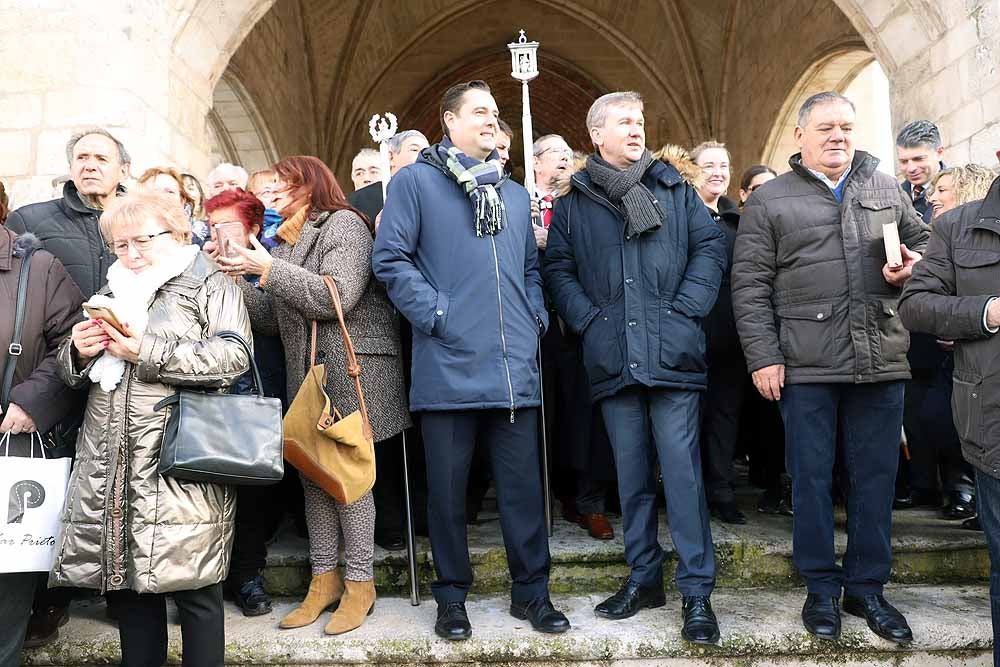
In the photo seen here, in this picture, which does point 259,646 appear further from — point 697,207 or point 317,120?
point 317,120

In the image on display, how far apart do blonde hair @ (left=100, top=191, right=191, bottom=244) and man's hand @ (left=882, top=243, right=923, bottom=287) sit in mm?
2318

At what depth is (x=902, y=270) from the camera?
2775 millimetres

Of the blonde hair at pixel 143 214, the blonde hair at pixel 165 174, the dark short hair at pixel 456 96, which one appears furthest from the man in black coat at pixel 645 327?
the blonde hair at pixel 165 174

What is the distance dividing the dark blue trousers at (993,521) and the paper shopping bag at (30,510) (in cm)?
276

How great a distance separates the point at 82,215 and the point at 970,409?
3.20m

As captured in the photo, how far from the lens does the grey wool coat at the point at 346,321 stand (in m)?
2.94

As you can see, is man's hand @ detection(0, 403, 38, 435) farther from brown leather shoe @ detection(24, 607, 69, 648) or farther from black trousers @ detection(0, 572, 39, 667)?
brown leather shoe @ detection(24, 607, 69, 648)

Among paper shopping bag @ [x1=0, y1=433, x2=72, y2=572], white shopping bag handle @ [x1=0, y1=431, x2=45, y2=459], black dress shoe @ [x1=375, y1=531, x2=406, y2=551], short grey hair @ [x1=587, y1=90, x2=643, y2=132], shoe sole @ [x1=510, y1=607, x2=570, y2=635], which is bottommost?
shoe sole @ [x1=510, y1=607, x2=570, y2=635]

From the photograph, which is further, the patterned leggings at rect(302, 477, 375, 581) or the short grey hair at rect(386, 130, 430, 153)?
the short grey hair at rect(386, 130, 430, 153)

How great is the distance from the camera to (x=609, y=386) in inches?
117

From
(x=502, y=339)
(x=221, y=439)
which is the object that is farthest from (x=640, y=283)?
(x=221, y=439)

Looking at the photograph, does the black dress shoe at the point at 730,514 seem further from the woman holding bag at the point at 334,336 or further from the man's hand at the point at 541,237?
the woman holding bag at the point at 334,336

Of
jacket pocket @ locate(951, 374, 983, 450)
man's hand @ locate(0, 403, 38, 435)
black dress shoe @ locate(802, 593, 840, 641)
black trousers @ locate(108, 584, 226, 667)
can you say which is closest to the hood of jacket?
jacket pocket @ locate(951, 374, 983, 450)

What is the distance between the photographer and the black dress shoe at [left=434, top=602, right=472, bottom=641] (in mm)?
2795
